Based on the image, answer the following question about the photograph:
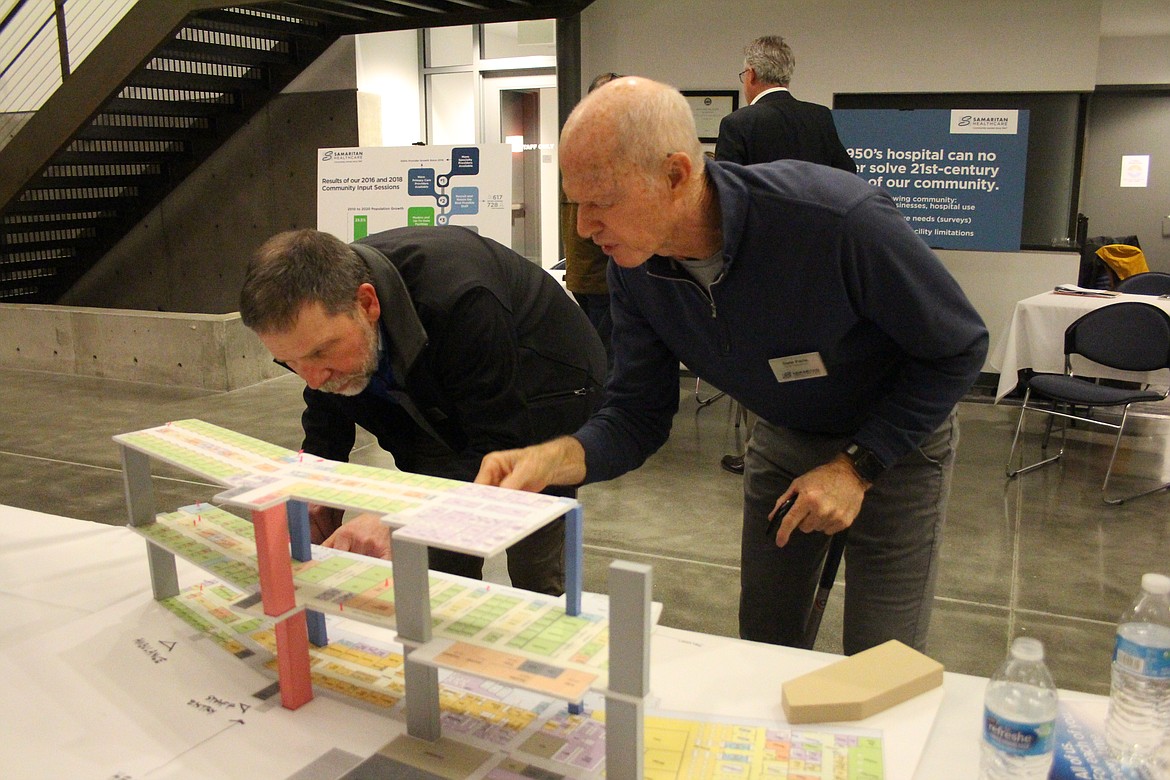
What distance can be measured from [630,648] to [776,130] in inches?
116

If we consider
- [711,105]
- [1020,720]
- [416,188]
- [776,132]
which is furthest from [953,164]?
[1020,720]

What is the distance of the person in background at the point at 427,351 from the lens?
4.79 ft

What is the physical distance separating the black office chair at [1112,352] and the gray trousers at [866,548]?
2873mm

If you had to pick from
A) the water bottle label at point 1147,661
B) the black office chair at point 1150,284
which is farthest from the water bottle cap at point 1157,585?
the black office chair at point 1150,284

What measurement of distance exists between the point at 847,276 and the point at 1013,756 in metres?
0.71

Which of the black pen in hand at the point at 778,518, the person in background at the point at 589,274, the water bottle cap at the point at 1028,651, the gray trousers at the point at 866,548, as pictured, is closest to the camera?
the water bottle cap at the point at 1028,651

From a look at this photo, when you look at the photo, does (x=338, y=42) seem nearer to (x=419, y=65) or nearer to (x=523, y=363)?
(x=419, y=65)

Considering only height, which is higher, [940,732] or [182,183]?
[182,183]

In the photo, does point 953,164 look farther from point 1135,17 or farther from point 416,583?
point 416,583

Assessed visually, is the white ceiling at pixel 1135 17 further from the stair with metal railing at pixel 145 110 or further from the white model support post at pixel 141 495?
the white model support post at pixel 141 495

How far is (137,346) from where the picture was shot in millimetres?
6160

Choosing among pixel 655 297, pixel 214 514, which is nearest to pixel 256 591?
pixel 214 514

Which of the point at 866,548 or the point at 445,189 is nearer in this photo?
the point at 866,548

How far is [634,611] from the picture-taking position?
3.05ft
